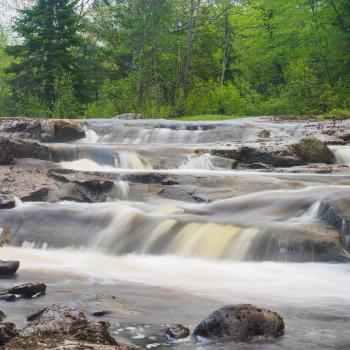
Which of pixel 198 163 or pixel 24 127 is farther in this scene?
pixel 24 127

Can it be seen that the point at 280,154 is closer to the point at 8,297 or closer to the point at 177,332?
the point at 8,297

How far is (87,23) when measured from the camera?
3994cm

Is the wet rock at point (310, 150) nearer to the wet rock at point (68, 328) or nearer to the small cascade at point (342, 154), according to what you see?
the small cascade at point (342, 154)

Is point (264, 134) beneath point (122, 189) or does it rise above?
above

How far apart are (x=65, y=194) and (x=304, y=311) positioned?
22.6ft

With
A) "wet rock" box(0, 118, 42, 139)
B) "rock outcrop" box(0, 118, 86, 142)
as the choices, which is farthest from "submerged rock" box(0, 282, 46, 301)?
"wet rock" box(0, 118, 42, 139)

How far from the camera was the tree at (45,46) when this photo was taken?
3244 cm

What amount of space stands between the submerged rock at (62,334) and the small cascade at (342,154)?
1214 cm

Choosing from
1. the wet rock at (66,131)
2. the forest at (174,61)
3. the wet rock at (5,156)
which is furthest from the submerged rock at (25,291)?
the forest at (174,61)

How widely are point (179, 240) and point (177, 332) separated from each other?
4.15m

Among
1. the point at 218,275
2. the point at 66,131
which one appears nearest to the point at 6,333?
the point at 218,275

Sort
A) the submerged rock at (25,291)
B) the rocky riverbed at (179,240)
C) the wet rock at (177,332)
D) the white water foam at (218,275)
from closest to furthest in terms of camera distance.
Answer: the wet rock at (177,332) < the rocky riverbed at (179,240) < the submerged rock at (25,291) < the white water foam at (218,275)

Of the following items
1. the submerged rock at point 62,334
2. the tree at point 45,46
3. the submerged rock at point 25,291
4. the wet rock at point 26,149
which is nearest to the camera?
the submerged rock at point 62,334

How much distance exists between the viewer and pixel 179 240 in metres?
Answer: 8.66
